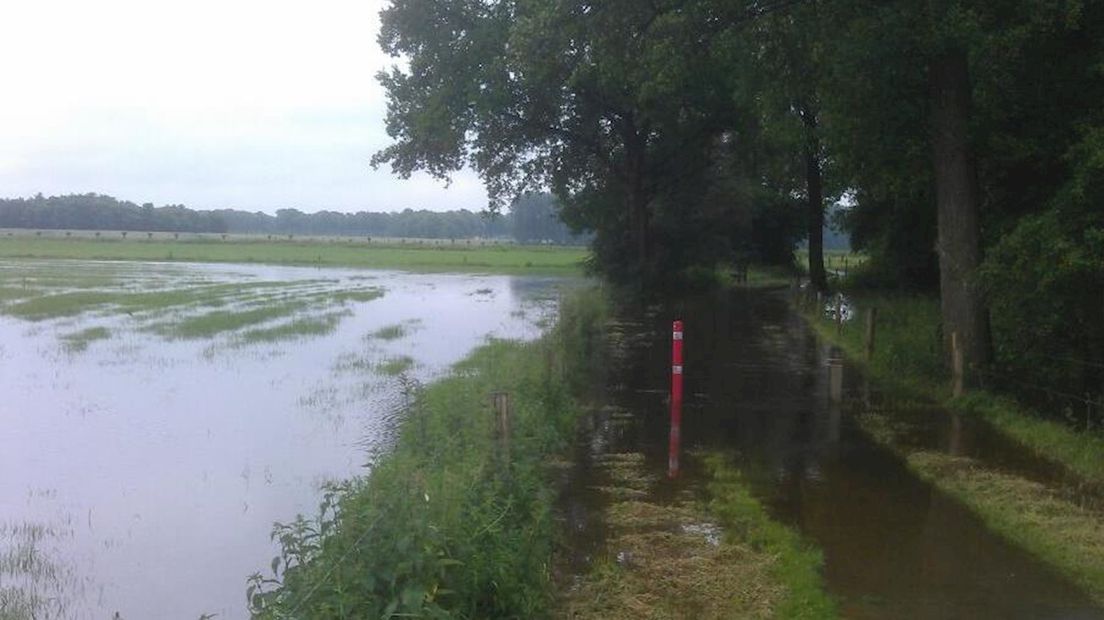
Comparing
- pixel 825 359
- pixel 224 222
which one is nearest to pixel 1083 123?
pixel 825 359

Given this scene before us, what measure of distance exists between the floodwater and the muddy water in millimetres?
3727

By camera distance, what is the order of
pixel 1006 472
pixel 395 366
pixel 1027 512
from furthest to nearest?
pixel 395 366 → pixel 1006 472 → pixel 1027 512

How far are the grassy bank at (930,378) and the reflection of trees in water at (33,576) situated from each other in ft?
28.5

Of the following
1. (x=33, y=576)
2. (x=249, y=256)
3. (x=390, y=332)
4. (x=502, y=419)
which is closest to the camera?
(x=33, y=576)

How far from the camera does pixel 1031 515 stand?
8.27 meters

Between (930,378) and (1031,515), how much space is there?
7370mm

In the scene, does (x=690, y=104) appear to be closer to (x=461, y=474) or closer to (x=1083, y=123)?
(x=1083, y=123)

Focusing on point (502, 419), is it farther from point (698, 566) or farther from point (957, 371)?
point (957, 371)

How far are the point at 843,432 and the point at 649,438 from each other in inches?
90.6

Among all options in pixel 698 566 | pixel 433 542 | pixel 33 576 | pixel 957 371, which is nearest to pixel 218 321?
pixel 957 371

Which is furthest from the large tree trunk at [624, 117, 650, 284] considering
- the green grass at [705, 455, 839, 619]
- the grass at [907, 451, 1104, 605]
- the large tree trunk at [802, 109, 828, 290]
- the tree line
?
the green grass at [705, 455, 839, 619]

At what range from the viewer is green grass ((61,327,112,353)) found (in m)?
22.2

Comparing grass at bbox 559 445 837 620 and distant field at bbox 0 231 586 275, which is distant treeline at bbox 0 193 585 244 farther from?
grass at bbox 559 445 837 620

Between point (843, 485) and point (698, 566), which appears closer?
point (698, 566)
